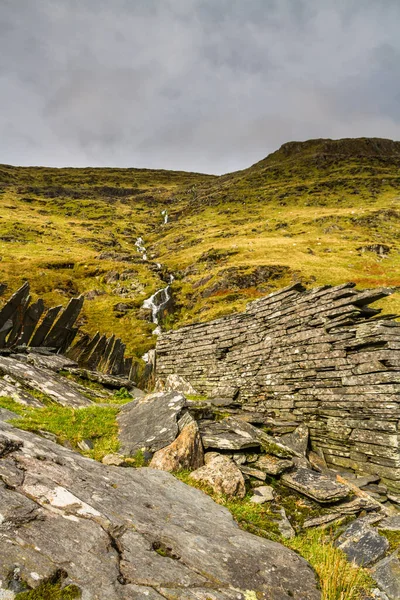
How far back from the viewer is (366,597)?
3.92m

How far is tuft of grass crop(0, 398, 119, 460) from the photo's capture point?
7246mm

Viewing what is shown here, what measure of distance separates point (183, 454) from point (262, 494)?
1.81 m

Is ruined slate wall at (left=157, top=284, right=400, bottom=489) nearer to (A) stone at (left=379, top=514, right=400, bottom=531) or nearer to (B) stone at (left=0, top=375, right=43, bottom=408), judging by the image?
(A) stone at (left=379, top=514, right=400, bottom=531)

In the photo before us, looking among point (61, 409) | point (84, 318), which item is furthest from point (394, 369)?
point (84, 318)

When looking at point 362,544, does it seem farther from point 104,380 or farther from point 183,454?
point 104,380

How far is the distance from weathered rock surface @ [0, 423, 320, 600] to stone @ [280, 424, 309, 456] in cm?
462

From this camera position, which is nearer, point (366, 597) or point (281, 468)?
point (366, 597)

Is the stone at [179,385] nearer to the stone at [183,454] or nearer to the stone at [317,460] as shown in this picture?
the stone at [317,460]

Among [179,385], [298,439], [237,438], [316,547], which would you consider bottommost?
[179,385]

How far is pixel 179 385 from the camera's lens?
675 inches

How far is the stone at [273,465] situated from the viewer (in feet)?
24.3

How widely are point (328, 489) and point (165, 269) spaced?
75.2 meters

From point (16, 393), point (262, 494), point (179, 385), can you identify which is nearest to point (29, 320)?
point (16, 393)

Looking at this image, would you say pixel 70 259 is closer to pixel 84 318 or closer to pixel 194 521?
pixel 84 318
